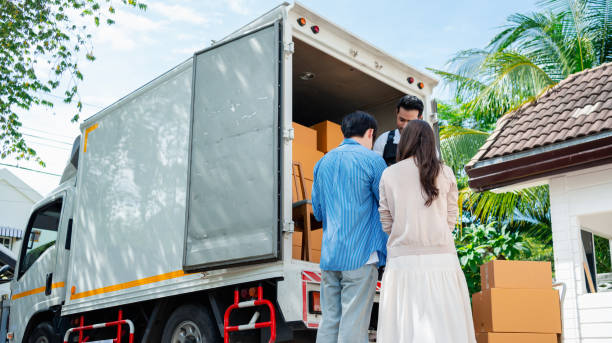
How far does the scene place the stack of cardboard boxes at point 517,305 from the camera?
4.99 m

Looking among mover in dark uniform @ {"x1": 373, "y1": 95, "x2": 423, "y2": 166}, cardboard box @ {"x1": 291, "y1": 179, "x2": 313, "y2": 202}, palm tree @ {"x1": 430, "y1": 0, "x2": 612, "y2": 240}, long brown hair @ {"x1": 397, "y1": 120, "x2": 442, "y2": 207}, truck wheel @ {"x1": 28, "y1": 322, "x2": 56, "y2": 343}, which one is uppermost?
palm tree @ {"x1": 430, "y1": 0, "x2": 612, "y2": 240}

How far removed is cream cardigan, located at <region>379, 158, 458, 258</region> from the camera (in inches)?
132

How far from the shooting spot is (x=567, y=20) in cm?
1552

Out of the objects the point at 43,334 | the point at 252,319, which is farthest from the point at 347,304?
the point at 43,334

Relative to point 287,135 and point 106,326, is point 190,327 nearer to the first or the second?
point 106,326

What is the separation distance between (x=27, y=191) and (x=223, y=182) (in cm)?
2632

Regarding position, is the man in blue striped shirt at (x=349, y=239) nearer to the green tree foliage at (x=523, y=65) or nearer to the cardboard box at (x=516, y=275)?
the cardboard box at (x=516, y=275)

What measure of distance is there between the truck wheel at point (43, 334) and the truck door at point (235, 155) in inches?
124

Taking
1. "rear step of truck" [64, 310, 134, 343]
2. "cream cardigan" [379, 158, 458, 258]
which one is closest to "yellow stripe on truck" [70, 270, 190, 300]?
"rear step of truck" [64, 310, 134, 343]

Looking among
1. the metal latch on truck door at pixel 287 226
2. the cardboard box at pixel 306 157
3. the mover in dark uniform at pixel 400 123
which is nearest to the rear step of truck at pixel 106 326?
the cardboard box at pixel 306 157

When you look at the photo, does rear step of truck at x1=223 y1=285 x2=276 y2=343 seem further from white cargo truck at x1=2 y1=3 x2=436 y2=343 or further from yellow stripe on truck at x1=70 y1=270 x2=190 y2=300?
→ yellow stripe on truck at x1=70 y1=270 x2=190 y2=300

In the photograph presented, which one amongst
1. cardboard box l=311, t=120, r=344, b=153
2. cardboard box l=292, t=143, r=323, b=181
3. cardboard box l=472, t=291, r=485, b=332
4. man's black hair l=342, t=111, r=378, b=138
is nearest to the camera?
man's black hair l=342, t=111, r=378, b=138

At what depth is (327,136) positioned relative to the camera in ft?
20.3

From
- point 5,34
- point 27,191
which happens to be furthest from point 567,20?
point 27,191
